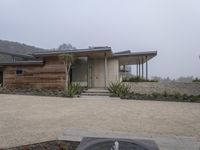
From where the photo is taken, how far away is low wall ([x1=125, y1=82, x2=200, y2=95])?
15.5 meters

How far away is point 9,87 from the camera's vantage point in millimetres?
18312

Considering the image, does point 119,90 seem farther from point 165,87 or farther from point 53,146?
point 53,146

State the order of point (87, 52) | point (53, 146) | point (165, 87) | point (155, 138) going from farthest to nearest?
point (87, 52)
point (165, 87)
point (155, 138)
point (53, 146)

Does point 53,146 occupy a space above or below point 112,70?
below

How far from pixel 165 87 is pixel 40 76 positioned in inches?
403

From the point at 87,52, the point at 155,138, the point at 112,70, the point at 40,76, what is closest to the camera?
the point at 155,138

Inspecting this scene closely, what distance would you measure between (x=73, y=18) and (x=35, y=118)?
65.6 ft

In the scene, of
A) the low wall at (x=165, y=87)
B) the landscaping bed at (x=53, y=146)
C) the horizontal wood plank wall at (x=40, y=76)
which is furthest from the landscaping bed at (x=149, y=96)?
the landscaping bed at (x=53, y=146)

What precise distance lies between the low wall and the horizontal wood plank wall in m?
5.78

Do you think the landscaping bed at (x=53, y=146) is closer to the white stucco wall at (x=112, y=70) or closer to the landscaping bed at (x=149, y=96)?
the landscaping bed at (x=149, y=96)

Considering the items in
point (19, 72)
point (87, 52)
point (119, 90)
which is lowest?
point (119, 90)

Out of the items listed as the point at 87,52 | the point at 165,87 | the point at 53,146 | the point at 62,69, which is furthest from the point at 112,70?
the point at 53,146

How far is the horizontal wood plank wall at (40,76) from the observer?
17.3m

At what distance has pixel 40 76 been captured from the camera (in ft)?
58.2
